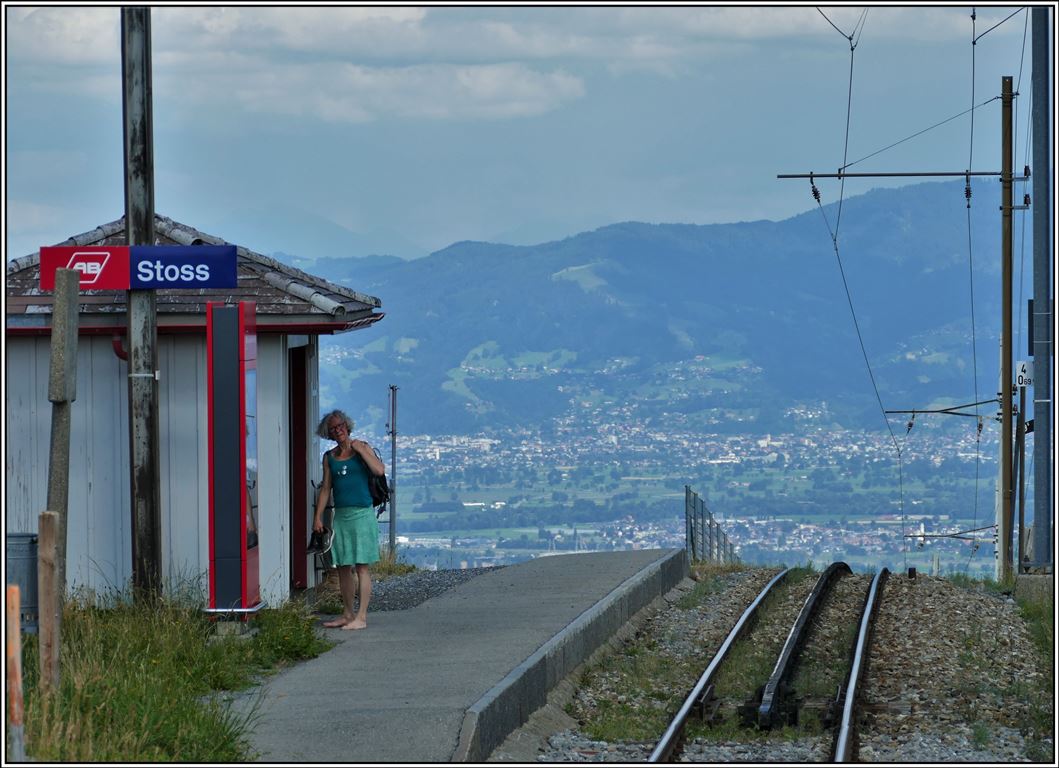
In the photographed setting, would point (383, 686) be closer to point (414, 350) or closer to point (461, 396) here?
point (461, 396)

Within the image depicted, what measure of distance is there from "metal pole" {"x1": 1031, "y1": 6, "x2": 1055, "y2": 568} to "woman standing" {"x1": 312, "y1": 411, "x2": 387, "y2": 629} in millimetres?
8612

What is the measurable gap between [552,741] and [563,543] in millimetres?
95609

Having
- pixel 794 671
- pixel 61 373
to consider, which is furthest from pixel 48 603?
pixel 794 671

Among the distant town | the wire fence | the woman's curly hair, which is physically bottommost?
the distant town

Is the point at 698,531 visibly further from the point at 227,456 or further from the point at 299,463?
the point at 227,456

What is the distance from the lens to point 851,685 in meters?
12.3

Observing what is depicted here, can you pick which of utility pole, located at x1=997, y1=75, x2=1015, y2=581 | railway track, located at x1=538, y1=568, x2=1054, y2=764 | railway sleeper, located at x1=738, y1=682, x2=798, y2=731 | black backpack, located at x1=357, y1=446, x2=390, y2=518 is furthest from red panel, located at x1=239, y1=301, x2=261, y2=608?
utility pole, located at x1=997, y1=75, x2=1015, y2=581

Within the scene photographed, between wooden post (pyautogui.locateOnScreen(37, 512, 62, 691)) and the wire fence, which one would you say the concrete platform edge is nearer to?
wooden post (pyautogui.locateOnScreen(37, 512, 62, 691))

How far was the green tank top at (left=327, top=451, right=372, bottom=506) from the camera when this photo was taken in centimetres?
1307

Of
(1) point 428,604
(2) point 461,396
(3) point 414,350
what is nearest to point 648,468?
(2) point 461,396

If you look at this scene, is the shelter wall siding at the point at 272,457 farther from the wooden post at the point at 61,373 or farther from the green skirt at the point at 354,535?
the wooden post at the point at 61,373

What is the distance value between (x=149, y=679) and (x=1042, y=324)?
1223 centimetres

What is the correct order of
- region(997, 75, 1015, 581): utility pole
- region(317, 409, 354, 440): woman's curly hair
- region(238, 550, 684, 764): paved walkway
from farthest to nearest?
1. region(997, 75, 1015, 581): utility pole
2. region(317, 409, 354, 440): woman's curly hair
3. region(238, 550, 684, 764): paved walkway

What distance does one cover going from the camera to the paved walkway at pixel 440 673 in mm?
9203
